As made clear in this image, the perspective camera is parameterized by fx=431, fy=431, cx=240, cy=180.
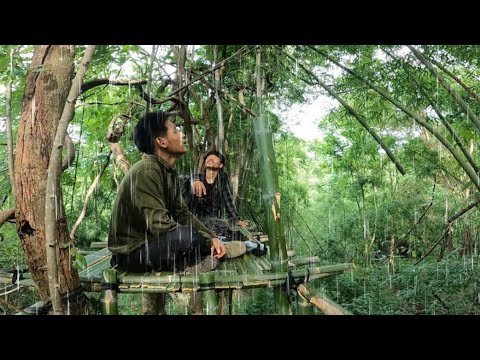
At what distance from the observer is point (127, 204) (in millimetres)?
2047

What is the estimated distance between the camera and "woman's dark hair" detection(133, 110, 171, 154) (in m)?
2.09

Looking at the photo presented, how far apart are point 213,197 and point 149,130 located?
91cm

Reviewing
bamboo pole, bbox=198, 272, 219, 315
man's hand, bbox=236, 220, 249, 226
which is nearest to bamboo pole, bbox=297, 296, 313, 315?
bamboo pole, bbox=198, 272, 219, 315

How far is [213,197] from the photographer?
290 centimetres

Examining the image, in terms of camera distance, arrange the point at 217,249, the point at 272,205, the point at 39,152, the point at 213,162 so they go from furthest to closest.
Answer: the point at 213,162 < the point at 272,205 < the point at 217,249 < the point at 39,152

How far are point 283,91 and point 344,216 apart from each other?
4.03 feet

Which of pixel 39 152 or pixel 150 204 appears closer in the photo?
pixel 39 152

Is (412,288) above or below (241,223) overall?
below

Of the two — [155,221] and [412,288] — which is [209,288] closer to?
[155,221]

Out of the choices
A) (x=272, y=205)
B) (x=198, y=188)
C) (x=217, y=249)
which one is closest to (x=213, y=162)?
(x=198, y=188)

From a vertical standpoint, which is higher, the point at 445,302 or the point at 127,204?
the point at 127,204

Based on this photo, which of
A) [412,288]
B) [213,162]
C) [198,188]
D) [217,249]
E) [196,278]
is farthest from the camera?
[412,288]
